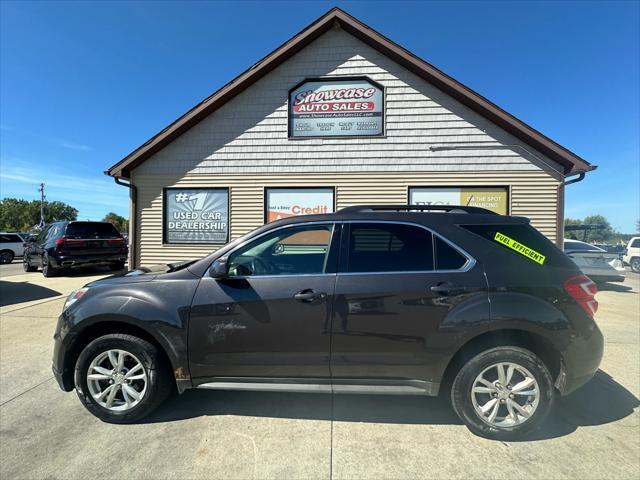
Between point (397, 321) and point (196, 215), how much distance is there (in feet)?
22.8

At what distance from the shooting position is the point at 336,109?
769 cm

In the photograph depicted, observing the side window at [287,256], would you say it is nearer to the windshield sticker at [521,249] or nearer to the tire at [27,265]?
the windshield sticker at [521,249]

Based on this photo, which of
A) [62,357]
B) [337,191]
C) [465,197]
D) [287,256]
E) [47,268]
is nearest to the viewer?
[62,357]

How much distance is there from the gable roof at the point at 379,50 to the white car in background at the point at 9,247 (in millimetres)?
14364

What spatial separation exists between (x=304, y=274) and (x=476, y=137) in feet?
22.2

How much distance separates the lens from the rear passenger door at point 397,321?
2371 mm

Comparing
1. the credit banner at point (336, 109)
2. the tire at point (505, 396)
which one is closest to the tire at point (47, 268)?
the credit banner at point (336, 109)

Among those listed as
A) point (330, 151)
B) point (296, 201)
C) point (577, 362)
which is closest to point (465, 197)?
point (330, 151)

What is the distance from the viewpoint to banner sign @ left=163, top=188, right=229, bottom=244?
797 cm

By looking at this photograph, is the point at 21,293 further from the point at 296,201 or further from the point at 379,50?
the point at 379,50

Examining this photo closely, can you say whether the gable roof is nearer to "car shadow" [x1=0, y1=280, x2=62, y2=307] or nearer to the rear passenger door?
"car shadow" [x1=0, y1=280, x2=62, y2=307]

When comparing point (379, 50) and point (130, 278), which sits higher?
point (379, 50)

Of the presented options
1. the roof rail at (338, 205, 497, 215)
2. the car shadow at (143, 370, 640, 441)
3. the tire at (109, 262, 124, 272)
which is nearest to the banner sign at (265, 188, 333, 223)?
the roof rail at (338, 205, 497, 215)

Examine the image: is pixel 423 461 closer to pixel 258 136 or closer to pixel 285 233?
pixel 285 233
